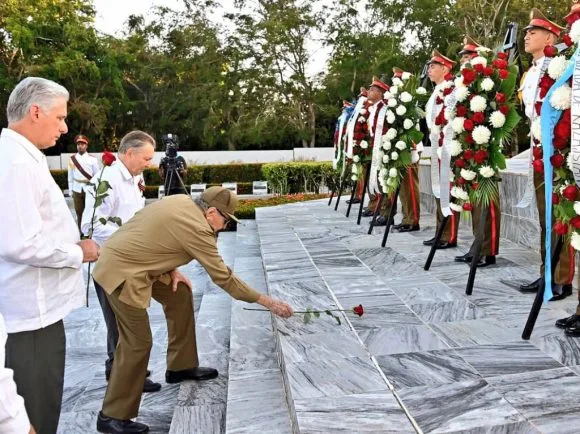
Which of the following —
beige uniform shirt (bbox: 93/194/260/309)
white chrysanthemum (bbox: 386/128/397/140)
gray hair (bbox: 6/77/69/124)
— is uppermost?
white chrysanthemum (bbox: 386/128/397/140)

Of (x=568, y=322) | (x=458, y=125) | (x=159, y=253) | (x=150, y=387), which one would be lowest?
(x=150, y=387)

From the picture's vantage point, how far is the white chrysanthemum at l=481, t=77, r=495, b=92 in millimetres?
4285

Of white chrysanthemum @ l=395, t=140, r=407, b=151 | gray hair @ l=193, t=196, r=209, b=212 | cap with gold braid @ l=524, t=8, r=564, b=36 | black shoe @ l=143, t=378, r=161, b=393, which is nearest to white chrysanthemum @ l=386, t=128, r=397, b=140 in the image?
white chrysanthemum @ l=395, t=140, r=407, b=151

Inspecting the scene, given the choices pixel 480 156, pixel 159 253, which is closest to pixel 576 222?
pixel 480 156

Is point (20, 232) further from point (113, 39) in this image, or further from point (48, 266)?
point (113, 39)

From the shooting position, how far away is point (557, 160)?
310 cm

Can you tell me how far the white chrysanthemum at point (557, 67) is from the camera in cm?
307

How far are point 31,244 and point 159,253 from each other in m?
0.91

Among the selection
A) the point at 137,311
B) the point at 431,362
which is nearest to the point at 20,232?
the point at 137,311

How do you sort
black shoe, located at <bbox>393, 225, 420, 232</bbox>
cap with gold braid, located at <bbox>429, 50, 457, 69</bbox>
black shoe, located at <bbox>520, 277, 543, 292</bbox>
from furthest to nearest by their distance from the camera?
1. black shoe, located at <bbox>393, 225, 420, 232</bbox>
2. cap with gold braid, located at <bbox>429, 50, 457, 69</bbox>
3. black shoe, located at <bbox>520, 277, 543, 292</bbox>

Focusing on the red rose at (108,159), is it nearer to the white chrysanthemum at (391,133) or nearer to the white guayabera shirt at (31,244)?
the white guayabera shirt at (31,244)

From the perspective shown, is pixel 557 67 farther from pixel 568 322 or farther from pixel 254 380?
pixel 254 380

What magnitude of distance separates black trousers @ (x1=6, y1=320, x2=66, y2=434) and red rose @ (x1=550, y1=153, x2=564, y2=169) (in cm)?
258

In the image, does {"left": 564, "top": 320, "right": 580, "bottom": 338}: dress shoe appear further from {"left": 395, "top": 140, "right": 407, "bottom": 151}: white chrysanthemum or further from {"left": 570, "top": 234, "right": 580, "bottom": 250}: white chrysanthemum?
{"left": 395, "top": 140, "right": 407, "bottom": 151}: white chrysanthemum
